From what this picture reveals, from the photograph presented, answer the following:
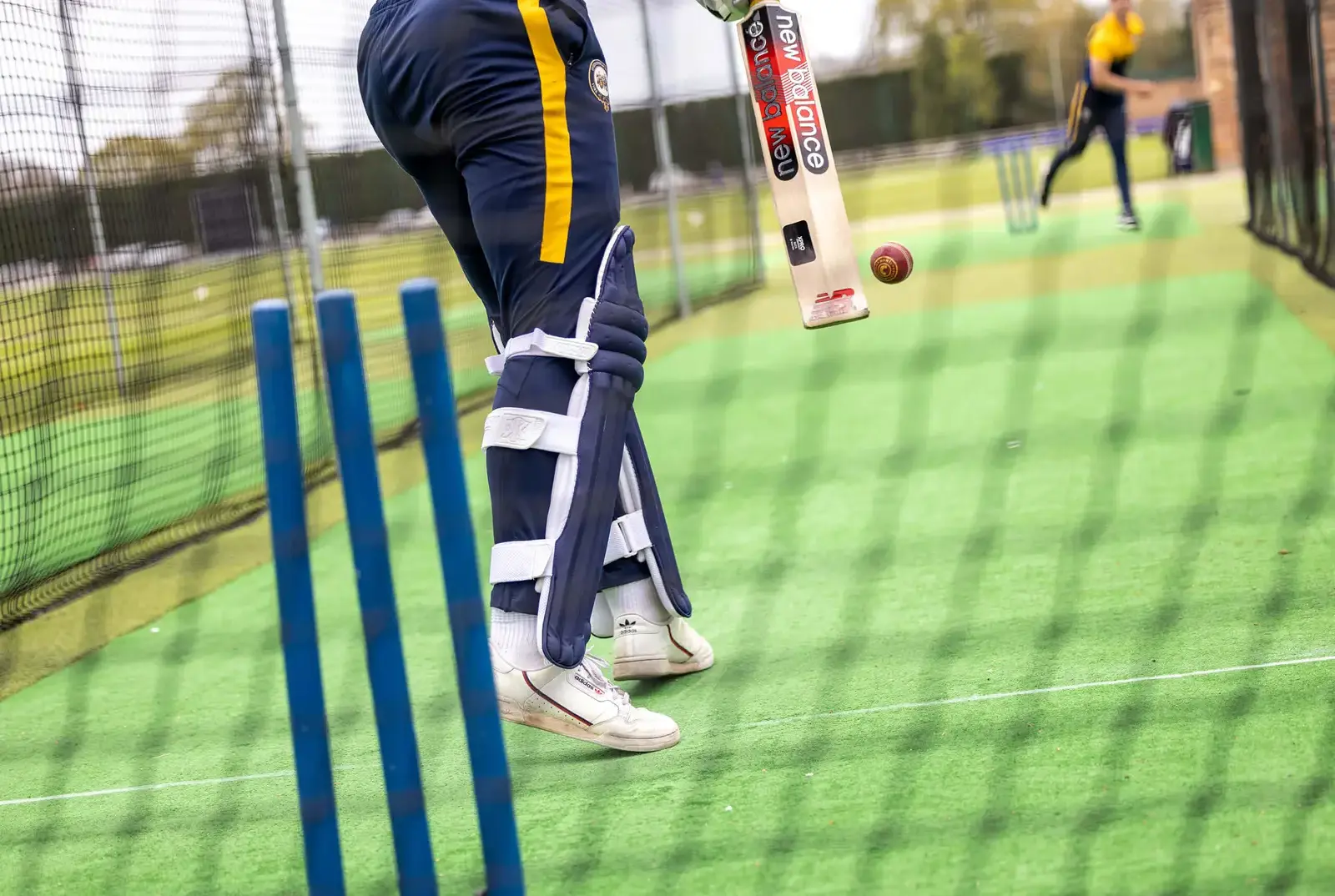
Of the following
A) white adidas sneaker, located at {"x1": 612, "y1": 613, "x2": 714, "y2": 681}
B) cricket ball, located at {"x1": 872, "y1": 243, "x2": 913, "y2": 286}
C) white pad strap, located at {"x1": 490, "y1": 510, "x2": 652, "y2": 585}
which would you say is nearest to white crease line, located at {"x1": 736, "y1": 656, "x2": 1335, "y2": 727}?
white adidas sneaker, located at {"x1": 612, "y1": 613, "x2": 714, "y2": 681}

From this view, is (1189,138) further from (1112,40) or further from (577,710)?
(577,710)

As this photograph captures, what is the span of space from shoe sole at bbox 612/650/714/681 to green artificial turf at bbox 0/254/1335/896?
0.09 feet

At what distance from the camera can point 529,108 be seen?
6.63 ft

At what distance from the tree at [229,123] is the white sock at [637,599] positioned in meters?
3.49

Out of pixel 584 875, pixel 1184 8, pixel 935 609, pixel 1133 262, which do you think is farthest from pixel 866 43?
pixel 584 875

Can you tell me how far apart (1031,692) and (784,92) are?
3.38ft

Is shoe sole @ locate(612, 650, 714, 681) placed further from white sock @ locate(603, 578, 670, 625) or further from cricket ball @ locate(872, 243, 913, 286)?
cricket ball @ locate(872, 243, 913, 286)

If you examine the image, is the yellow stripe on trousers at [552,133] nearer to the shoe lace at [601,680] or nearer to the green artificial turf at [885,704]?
the shoe lace at [601,680]

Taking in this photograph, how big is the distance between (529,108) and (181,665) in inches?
63.0

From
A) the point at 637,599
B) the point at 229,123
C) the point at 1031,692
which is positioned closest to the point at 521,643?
the point at 637,599

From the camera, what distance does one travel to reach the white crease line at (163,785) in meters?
2.24

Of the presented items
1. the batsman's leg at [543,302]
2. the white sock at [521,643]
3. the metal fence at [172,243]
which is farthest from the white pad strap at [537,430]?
the metal fence at [172,243]

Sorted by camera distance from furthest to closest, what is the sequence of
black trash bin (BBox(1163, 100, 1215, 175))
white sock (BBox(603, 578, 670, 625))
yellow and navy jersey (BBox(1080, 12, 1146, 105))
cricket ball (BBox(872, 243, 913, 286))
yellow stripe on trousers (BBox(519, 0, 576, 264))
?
black trash bin (BBox(1163, 100, 1215, 175)) → yellow and navy jersey (BBox(1080, 12, 1146, 105)) → cricket ball (BBox(872, 243, 913, 286)) → white sock (BBox(603, 578, 670, 625)) → yellow stripe on trousers (BBox(519, 0, 576, 264))

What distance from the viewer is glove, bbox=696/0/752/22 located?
2225mm
